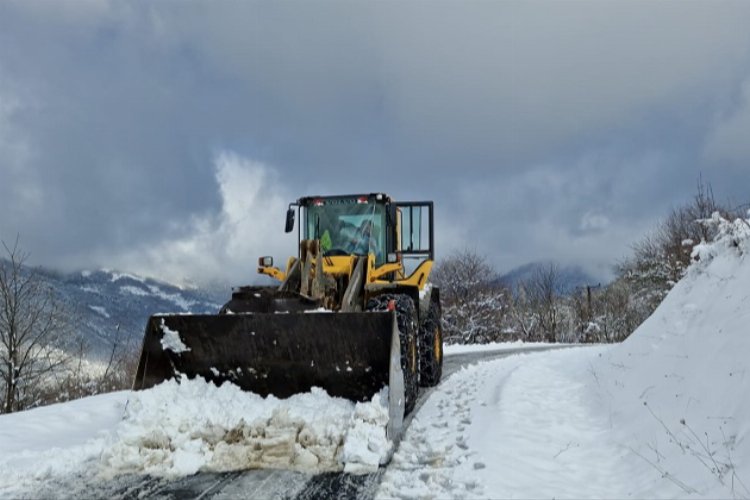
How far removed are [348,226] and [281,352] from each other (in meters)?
3.23

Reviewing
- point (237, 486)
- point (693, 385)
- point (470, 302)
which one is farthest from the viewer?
point (470, 302)

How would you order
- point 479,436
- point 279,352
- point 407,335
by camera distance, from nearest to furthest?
point 479,436 → point 279,352 → point 407,335

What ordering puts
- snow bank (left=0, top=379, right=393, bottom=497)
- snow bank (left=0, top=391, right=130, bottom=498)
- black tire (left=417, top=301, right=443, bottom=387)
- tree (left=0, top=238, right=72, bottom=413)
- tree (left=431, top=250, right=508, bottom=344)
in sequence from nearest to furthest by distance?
1. snow bank (left=0, top=391, right=130, bottom=498)
2. snow bank (left=0, top=379, right=393, bottom=497)
3. black tire (left=417, top=301, right=443, bottom=387)
4. tree (left=0, top=238, right=72, bottom=413)
5. tree (left=431, top=250, right=508, bottom=344)

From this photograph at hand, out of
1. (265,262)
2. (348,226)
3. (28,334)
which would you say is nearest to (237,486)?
(265,262)

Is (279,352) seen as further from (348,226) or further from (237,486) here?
(348,226)

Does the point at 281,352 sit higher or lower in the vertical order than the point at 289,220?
lower

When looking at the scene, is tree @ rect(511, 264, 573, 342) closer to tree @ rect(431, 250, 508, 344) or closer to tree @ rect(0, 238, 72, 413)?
tree @ rect(431, 250, 508, 344)

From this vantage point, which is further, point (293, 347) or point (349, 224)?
point (349, 224)

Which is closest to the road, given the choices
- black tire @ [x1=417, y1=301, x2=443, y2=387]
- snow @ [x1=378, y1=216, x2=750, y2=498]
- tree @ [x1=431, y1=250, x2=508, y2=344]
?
snow @ [x1=378, y1=216, x2=750, y2=498]

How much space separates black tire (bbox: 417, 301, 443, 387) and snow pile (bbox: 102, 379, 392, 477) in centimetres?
333

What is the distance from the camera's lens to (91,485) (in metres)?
4.05

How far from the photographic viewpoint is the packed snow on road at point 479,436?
3980 millimetres

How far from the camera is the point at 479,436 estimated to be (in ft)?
17.1

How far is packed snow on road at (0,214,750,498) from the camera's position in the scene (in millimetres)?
3980
